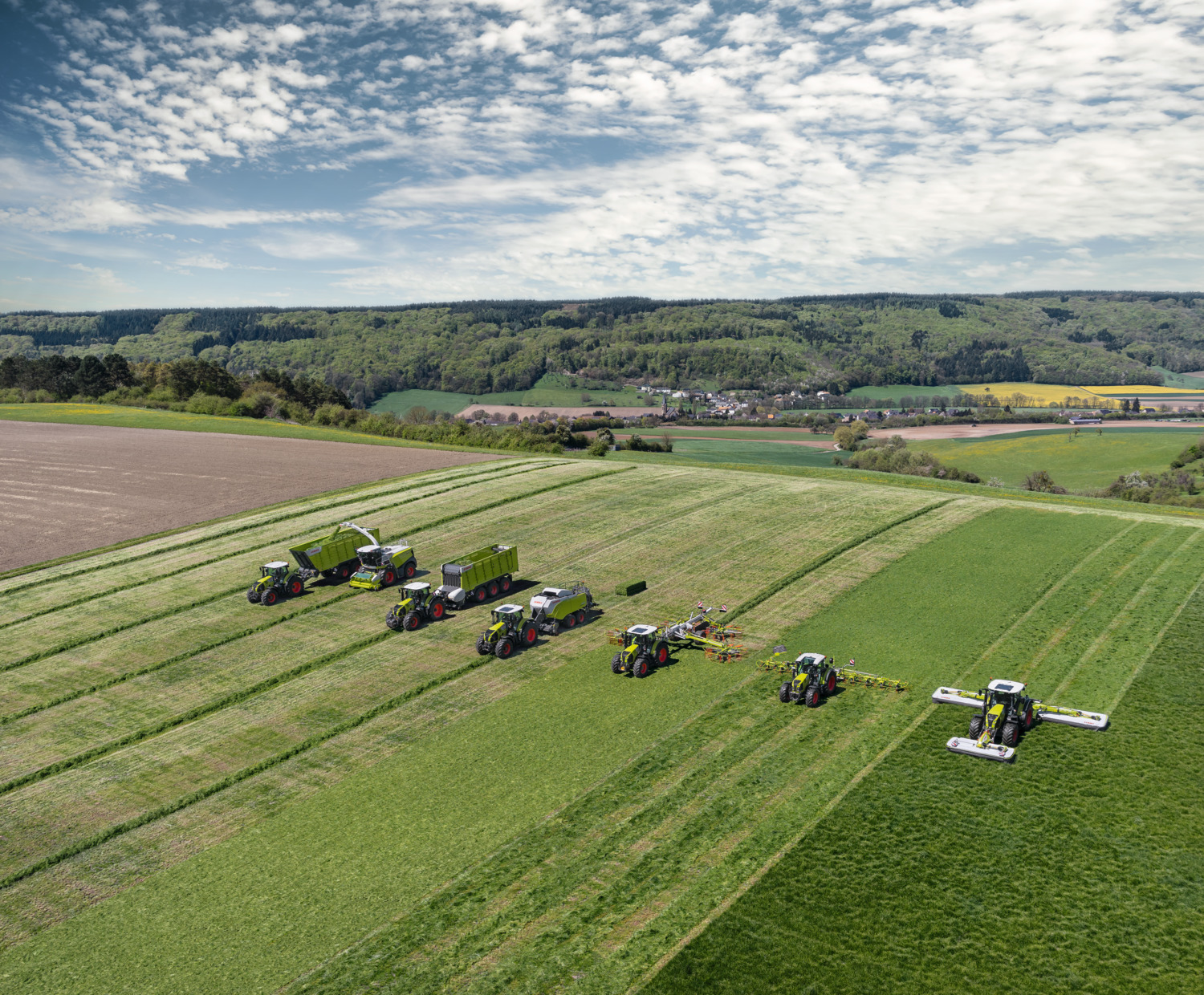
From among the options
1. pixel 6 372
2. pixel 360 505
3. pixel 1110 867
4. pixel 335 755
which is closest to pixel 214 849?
pixel 335 755

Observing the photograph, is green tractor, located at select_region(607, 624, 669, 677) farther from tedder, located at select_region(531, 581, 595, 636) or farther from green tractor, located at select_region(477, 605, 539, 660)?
green tractor, located at select_region(477, 605, 539, 660)

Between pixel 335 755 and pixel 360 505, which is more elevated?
pixel 360 505

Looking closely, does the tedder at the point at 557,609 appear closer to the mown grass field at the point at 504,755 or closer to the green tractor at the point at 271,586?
the mown grass field at the point at 504,755

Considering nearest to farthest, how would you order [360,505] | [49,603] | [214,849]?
[214,849] < [49,603] < [360,505]

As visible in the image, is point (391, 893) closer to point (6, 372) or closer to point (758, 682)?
point (758, 682)

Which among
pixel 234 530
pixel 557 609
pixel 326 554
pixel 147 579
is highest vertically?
pixel 326 554

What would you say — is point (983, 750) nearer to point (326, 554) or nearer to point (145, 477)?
point (326, 554)

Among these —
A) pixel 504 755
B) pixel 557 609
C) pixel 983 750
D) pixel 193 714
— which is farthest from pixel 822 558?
pixel 193 714
